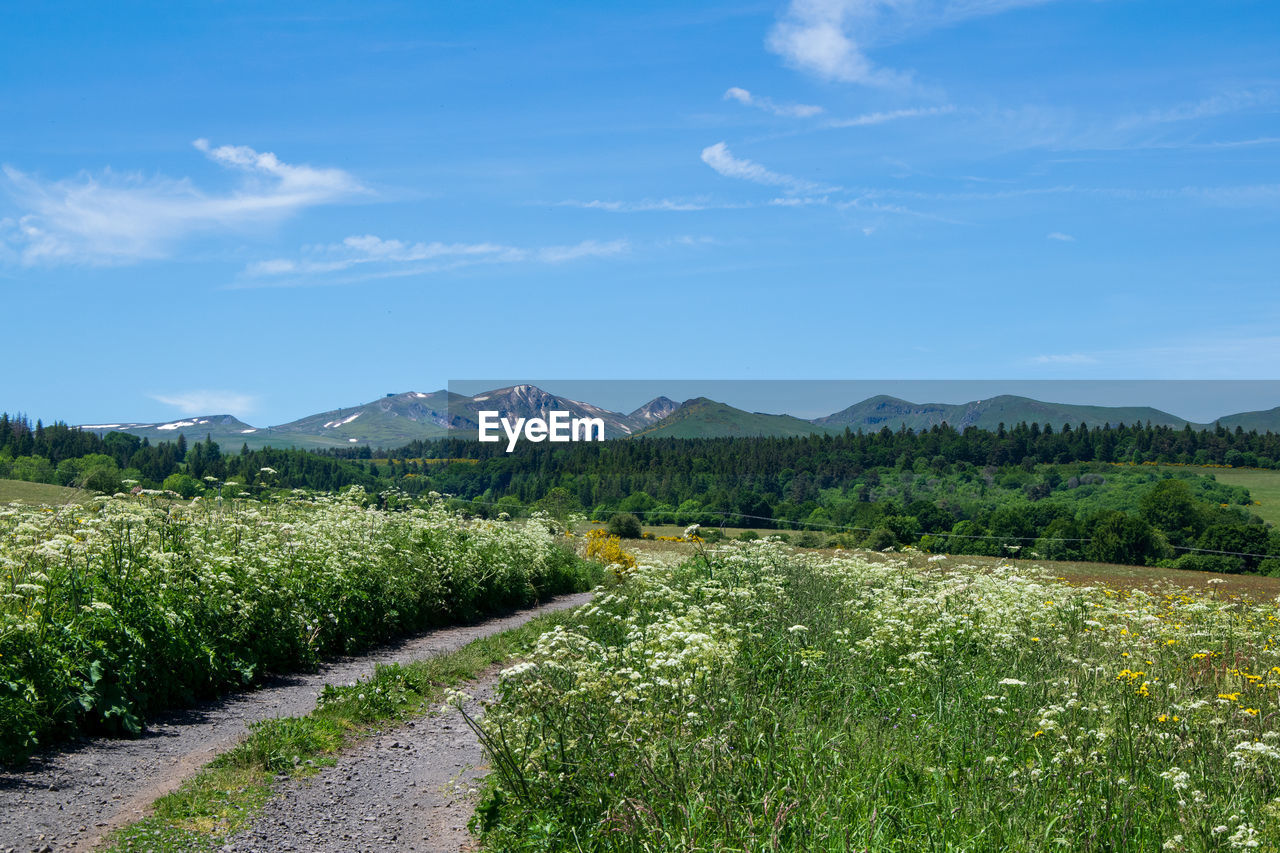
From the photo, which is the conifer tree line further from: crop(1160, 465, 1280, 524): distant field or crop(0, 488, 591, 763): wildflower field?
crop(0, 488, 591, 763): wildflower field

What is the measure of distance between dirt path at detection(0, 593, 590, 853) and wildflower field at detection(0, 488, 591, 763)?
0.25 meters

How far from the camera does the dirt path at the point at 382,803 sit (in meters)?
5.02

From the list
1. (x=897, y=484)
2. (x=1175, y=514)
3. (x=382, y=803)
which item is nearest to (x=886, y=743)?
(x=382, y=803)

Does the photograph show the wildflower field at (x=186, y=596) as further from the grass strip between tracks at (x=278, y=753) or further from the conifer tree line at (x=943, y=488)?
the conifer tree line at (x=943, y=488)

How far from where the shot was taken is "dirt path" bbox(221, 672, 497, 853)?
16.5 feet

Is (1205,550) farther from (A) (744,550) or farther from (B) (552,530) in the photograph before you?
(A) (744,550)

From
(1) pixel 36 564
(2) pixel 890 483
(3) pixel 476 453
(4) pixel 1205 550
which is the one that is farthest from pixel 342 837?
(3) pixel 476 453

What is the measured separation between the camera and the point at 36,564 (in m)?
7.50

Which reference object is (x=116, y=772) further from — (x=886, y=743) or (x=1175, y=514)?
(x=1175, y=514)

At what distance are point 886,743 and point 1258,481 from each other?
186 feet

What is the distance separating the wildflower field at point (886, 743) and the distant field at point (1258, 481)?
42.1 m

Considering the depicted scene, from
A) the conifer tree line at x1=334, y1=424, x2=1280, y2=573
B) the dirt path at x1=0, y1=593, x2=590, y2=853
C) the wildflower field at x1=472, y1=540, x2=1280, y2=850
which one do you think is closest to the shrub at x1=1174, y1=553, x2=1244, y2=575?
the conifer tree line at x1=334, y1=424, x2=1280, y2=573

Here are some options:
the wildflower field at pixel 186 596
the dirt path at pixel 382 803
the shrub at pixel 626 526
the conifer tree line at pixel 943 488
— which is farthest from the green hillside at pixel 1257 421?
the dirt path at pixel 382 803

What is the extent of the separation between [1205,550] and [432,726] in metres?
32.3
